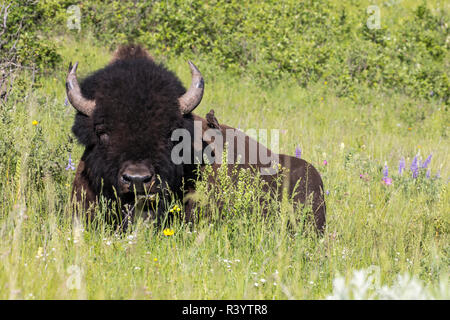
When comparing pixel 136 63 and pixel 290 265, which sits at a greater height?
pixel 136 63

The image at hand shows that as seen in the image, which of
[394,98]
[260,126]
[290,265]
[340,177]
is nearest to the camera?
[290,265]

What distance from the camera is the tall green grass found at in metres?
3.26

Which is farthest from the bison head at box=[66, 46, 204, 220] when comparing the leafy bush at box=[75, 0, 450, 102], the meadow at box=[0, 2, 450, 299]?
the leafy bush at box=[75, 0, 450, 102]

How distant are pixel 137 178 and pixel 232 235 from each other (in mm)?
845

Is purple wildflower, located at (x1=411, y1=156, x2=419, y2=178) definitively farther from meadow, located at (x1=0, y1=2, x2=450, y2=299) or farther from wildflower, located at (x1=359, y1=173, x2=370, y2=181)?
wildflower, located at (x1=359, y1=173, x2=370, y2=181)

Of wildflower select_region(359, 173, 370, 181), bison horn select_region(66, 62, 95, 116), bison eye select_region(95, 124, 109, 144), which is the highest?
bison horn select_region(66, 62, 95, 116)

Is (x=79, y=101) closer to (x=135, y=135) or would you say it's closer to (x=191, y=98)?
(x=135, y=135)

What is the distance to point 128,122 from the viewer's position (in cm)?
454

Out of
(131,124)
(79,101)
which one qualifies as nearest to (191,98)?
(131,124)

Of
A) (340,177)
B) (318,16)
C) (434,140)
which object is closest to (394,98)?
(434,140)
